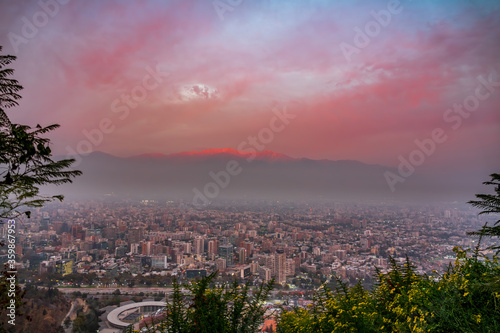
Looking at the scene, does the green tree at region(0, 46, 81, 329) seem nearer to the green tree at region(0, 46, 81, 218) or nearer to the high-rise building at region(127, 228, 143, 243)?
the green tree at region(0, 46, 81, 218)

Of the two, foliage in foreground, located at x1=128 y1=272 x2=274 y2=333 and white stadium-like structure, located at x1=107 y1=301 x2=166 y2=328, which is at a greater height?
foliage in foreground, located at x1=128 y1=272 x2=274 y2=333

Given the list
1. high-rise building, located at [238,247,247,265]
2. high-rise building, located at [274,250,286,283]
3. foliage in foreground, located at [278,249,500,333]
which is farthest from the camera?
high-rise building, located at [238,247,247,265]

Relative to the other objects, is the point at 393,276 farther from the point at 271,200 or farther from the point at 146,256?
the point at 271,200

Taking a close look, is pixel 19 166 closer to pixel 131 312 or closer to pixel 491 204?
pixel 491 204

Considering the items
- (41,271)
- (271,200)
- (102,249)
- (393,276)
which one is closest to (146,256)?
(102,249)

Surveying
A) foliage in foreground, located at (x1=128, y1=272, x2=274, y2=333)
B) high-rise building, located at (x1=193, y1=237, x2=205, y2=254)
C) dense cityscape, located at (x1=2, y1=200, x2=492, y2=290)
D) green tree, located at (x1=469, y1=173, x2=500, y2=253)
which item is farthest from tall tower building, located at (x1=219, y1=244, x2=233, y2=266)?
green tree, located at (x1=469, y1=173, x2=500, y2=253)

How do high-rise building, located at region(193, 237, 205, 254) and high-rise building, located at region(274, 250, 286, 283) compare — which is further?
high-rise building, located at region(193, 237, 205, 254)
